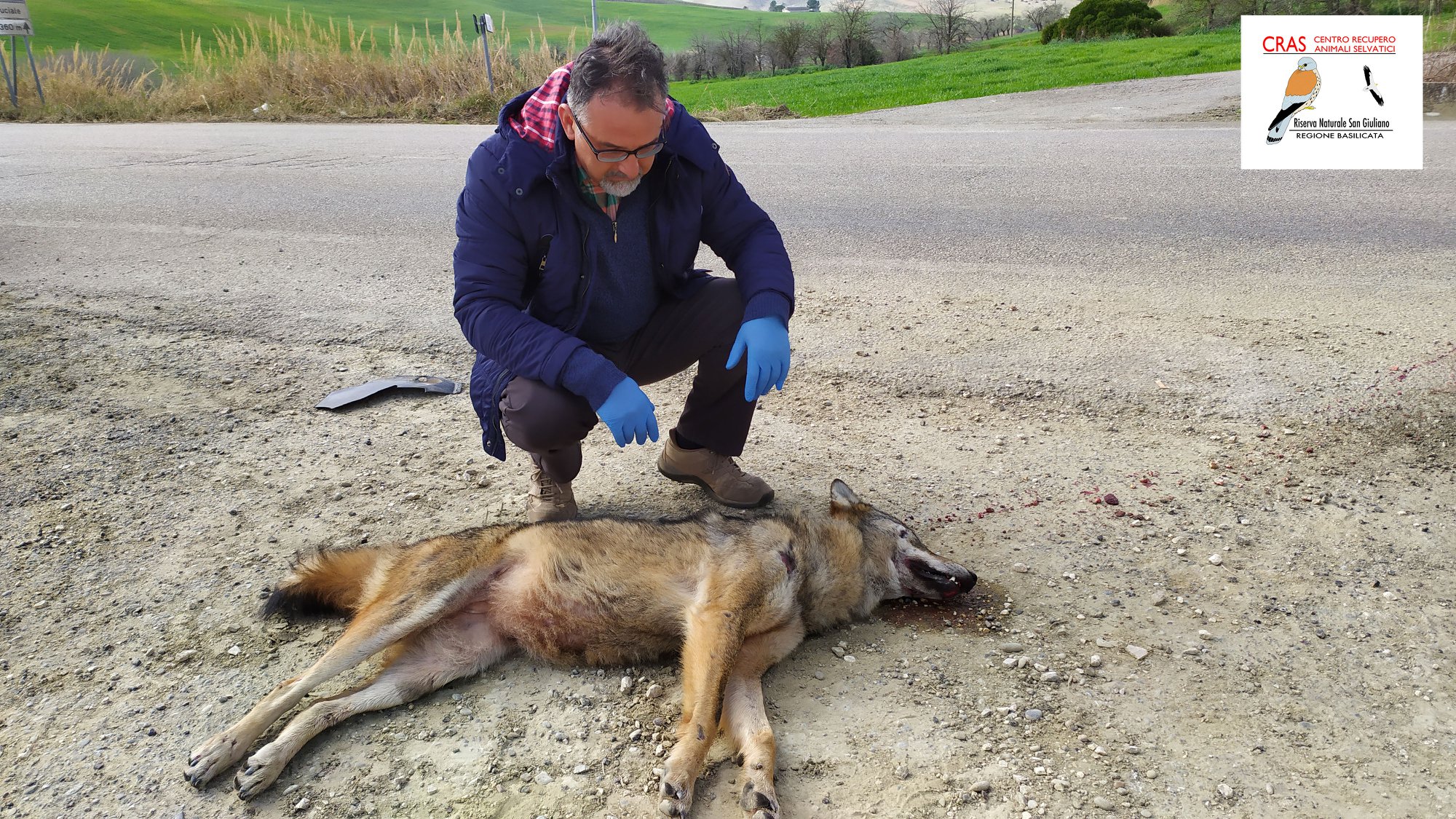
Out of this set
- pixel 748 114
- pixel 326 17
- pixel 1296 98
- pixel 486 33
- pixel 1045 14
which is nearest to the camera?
pixel 1296 98

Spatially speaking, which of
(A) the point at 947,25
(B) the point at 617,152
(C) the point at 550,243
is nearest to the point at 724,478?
(C) the point at 550,243

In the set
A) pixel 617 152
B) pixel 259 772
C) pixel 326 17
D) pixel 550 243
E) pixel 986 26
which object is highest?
pixel 326 17

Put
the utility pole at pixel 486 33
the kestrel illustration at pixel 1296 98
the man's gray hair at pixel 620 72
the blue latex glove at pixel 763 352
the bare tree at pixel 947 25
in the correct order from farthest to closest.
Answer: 1. the bare tree at pixel 947 25
2. the utility pole at pixel 486 33
3. the kestrel illustration at pixel 1296 98
4. the blue latex glove at pixel 763 352
5. the man's gray hair at pixel 620 72

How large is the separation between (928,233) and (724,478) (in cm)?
448

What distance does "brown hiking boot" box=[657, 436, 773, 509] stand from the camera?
4.34 meters

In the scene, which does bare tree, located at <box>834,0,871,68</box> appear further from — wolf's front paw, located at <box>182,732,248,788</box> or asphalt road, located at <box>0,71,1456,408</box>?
wolf's front paw, located at <box>182,732,248,788</box>

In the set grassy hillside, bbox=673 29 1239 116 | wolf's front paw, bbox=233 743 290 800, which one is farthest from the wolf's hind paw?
grassy hillside, bbox=673 29 1239 116

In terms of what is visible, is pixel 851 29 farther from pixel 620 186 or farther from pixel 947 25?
pixel 620 186

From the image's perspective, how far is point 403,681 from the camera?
319cm

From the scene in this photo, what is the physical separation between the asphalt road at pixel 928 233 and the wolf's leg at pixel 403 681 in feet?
10.1

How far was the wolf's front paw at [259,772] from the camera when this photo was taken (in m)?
2.80

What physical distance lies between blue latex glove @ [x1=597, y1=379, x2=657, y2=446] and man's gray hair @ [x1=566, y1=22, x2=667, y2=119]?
39.1 inches

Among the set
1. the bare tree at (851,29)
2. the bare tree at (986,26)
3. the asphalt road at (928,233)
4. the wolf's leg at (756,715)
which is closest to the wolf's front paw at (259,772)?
the wolf's leg at (756,715)

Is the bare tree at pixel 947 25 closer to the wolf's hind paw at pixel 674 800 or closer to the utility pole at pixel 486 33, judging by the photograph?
the utility pole at pixel 486 33
